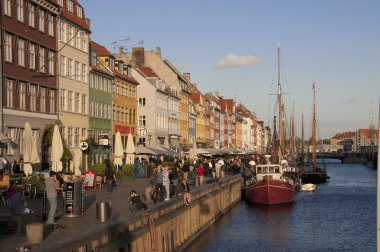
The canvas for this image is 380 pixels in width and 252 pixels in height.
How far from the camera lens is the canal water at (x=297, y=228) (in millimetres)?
34562

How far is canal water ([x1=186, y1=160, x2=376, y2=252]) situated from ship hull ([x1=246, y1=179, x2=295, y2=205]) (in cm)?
82

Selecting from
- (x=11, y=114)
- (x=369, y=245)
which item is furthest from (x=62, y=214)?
(x=11, y=114)

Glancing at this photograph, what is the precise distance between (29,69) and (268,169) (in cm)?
2182

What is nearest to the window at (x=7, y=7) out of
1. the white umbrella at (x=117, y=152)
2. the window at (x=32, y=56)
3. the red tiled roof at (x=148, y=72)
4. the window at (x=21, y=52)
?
the window at (x=21, y=52)

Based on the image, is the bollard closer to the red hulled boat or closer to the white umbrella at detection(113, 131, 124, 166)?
the white umbrella at detection(113, 131, 124, 166)

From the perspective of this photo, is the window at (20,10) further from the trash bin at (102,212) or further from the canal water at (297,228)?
the trash bin at (102,212)

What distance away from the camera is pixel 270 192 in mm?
57000

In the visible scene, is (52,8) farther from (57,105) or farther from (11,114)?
(11,114)

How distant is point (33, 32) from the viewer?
51.4 metres

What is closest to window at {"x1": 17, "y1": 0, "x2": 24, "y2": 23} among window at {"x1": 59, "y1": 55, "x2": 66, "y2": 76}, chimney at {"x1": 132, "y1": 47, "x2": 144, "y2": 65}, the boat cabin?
window at {"x1": 59, "y1": 55, "x2": 66, "y2": 76}

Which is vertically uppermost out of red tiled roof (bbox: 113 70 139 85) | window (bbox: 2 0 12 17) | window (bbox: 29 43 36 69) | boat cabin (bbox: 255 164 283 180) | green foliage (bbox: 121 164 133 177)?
window (bbox: 2 0 12 17)

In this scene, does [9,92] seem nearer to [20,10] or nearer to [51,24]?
[20,10]

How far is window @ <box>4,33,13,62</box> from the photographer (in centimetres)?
4656

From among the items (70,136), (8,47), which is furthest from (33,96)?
(70,136)
